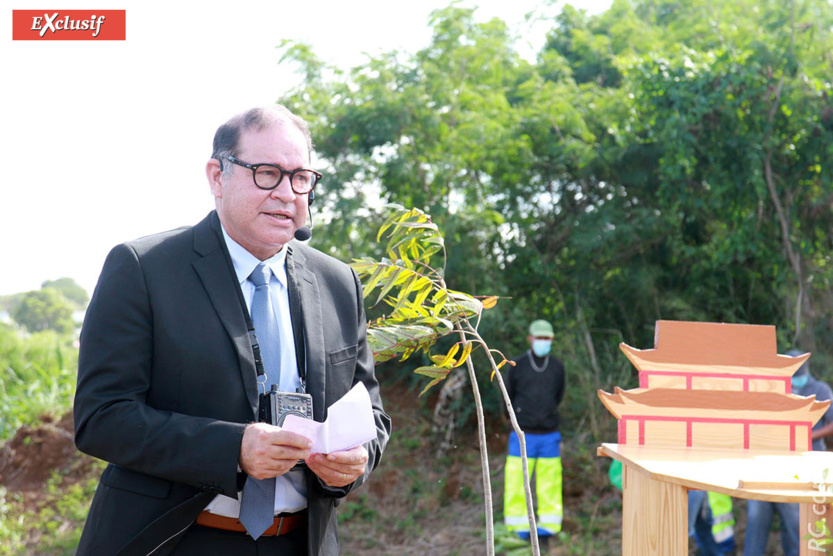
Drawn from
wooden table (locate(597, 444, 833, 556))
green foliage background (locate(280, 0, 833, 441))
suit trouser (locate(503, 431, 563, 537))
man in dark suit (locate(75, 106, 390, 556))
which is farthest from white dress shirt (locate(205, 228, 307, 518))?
green foliage background (locate(280, 0, 833, 441))

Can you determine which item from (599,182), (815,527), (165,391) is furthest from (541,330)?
(165,391)

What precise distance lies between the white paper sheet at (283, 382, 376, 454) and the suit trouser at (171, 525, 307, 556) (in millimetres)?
297

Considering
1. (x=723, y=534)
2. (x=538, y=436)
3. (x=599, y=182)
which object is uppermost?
(x=599, y=182)

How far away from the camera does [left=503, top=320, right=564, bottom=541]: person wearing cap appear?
269 inches

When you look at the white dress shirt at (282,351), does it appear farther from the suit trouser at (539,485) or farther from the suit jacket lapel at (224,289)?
the suit trouser at (539,485)

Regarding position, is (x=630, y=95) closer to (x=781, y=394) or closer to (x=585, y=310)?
(x=585, y=310)

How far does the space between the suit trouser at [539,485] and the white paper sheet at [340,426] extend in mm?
5245

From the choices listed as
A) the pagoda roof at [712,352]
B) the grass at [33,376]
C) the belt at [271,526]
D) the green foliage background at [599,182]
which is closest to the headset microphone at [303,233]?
the belt at [271,526]

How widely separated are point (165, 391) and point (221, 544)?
0.38m

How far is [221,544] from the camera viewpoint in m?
1.80

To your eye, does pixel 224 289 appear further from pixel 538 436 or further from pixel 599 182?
pixel 599 182

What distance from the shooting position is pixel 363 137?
8.48 m

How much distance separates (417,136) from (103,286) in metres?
6.90

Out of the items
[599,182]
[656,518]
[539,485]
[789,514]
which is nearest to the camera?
[656,518]
